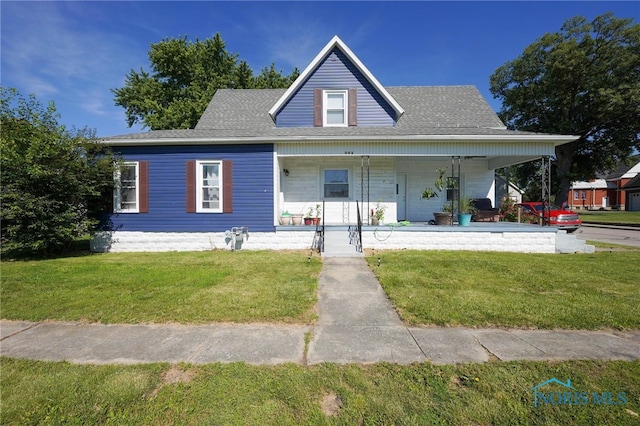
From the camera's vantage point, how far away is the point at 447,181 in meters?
11.6

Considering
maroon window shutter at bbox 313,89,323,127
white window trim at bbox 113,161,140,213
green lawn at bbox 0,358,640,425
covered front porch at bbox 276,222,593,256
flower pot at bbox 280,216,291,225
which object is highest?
maroon window shutter at bbox 313,89,323,127

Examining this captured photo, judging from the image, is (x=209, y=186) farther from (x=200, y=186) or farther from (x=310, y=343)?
(x=310, y=343)

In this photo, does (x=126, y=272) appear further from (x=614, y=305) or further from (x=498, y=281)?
(x=614, y=305)

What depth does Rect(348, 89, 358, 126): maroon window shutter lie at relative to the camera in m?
11.4

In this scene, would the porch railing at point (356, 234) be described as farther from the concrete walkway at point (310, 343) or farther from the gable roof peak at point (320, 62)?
the gable roof peak at point (320, 62)

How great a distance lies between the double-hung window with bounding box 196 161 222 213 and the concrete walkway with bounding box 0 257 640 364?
617cm

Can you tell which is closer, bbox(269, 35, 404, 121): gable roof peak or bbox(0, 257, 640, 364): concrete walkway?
bbox(0, 257, 640, 364): concrete walkway

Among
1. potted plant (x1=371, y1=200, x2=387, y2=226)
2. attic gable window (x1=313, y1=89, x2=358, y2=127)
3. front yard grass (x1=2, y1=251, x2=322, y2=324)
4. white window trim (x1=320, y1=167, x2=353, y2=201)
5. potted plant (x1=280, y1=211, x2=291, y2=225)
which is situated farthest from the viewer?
white window trim (x1=320, y1=167, x2=353, y2=201)

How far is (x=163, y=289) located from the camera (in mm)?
5297

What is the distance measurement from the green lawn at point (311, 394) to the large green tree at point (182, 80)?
77.2 ft

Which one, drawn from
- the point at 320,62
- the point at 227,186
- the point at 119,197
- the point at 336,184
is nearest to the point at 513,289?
the point at 336,184

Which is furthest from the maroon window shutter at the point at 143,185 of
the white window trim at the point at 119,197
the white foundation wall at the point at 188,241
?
the white foundation wall at the point at 188,241

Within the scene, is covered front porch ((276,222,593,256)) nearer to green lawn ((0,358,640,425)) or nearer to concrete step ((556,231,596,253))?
concrete step ((556,231,596,253))


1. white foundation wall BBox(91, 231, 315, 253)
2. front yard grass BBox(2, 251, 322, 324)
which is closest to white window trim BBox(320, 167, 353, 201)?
white foundation wall BBox(91, 231, 315, 253)
